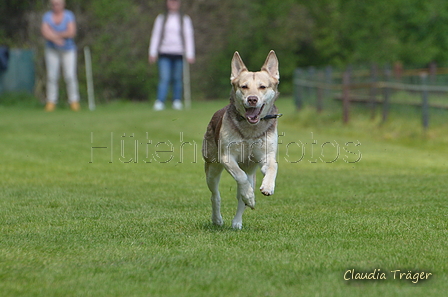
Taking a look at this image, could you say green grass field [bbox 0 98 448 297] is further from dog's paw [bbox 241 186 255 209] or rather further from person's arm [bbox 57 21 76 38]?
person's arm [bbox 57 21 76 38]

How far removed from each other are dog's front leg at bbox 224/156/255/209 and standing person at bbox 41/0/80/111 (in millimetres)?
14627

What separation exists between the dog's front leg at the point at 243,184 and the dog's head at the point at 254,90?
0.42 meters

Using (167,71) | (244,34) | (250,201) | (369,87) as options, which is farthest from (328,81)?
(250,201)

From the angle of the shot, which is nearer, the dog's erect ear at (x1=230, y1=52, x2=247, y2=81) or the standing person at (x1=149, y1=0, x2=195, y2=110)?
the dog's erect ear at (x1=230, y1=52, x2=247, y2=81)

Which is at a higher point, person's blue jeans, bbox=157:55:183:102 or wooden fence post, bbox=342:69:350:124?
person's blue jeans, bbox=157:55:183:102

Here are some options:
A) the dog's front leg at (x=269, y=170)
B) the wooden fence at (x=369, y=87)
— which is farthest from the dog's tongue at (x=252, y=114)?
the wooden fence at (x=369, y=87)

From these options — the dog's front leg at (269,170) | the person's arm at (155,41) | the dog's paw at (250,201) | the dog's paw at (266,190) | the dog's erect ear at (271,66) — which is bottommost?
the dog's paw at (250,201)

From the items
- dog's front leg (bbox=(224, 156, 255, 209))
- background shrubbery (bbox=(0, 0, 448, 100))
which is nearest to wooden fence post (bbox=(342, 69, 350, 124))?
background shrubbery (bbox=(0, 0, 448, 100))

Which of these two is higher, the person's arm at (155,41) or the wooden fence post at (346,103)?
the person's arm at (155,41)

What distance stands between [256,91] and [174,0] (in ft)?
46.5

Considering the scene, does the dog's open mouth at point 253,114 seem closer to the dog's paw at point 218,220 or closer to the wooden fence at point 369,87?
the dog's paw at point 218,220

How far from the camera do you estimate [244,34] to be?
32.2 meters

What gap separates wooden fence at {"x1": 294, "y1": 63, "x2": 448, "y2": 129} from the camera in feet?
54.1

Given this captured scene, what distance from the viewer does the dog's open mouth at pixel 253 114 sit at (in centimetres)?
666
